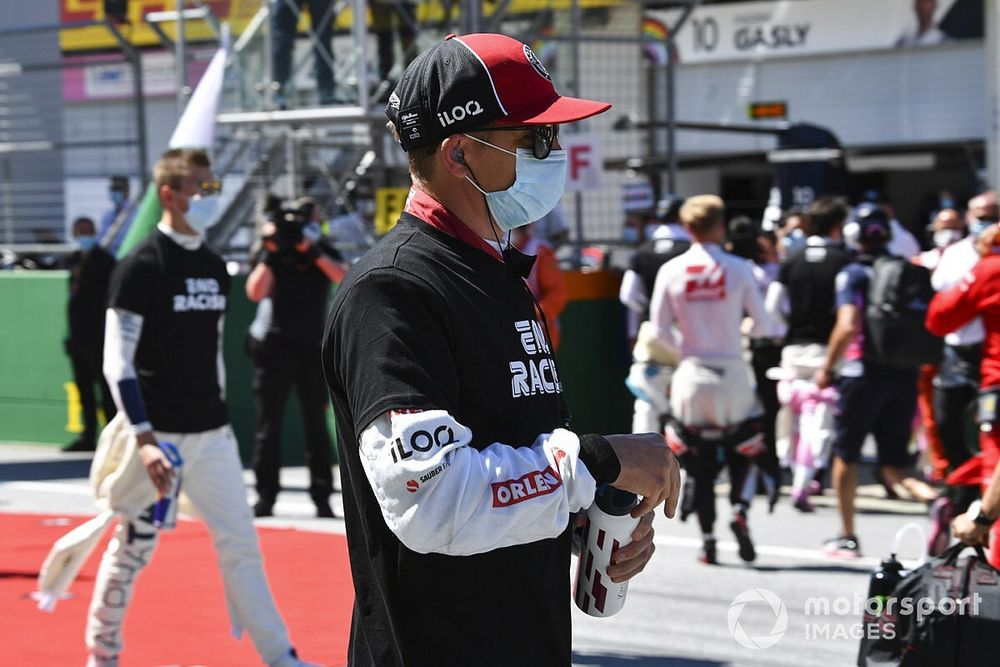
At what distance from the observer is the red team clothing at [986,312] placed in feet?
16.4

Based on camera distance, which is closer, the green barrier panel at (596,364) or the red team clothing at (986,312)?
the red team clothing at (986,312)

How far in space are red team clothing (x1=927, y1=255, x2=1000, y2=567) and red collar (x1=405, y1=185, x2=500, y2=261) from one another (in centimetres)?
296

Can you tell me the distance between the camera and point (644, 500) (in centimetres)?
258

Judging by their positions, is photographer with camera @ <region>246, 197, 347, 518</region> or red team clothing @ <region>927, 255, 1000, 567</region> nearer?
red team clothing @ <region>927, 255, 1000, 567</region>

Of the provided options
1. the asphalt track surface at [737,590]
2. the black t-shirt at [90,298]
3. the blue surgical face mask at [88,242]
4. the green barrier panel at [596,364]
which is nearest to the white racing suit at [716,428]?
the asphalt track surface at [737,590]

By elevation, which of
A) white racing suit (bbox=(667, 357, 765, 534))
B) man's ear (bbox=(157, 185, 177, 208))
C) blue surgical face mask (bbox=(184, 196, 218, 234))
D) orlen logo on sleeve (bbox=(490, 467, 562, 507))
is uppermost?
man's ear (bbox=(157, 185, 177, 208))

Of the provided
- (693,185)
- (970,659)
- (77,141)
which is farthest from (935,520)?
(693,185)

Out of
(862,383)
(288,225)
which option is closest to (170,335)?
(288,225)

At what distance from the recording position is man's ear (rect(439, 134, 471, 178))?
2566mm

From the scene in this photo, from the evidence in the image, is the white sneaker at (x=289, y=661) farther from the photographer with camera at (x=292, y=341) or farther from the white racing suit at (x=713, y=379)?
the photographer with camera at (x=292, y=341)

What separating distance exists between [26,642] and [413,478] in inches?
183

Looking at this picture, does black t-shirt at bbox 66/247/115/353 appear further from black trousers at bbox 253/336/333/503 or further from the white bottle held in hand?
the white bottle held in hand

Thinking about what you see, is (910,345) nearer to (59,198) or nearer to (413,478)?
(413,478)

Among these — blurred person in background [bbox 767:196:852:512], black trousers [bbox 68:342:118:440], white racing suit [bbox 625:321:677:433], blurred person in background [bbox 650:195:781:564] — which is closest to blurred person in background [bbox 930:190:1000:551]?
blurred person in background [bbox 767:196:852:512]
